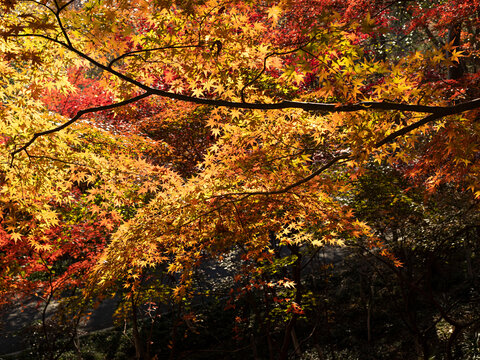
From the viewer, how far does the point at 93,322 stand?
12.8 meters

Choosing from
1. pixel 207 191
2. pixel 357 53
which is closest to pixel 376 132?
pixel 357 53

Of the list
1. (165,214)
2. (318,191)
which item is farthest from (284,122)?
(165,214)

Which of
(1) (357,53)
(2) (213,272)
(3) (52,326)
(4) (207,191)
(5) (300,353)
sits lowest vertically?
(5) (300,353)

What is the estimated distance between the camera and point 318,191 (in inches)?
174

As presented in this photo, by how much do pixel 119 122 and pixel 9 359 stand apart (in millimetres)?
7670

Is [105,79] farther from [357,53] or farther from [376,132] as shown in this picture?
[376,132]

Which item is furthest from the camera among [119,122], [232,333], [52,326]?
[232,333]

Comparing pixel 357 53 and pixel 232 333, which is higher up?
pixel 357 53

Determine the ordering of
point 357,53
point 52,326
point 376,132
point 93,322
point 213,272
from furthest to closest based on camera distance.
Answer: point 213,272, point 93,322, point 52,326, point 376,132, point 357,53

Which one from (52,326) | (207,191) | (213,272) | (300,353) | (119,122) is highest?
(119,122)

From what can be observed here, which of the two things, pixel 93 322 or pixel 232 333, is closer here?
pixel 232 333

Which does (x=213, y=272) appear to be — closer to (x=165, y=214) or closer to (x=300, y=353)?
(x=300, y=353)

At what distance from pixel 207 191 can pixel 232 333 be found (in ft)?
24.8

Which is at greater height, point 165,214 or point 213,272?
point 213,272
